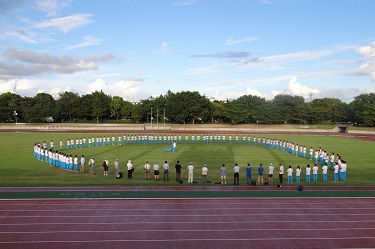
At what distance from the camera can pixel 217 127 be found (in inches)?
2894

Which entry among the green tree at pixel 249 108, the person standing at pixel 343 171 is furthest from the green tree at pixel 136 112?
the person standing at pixel 343 171

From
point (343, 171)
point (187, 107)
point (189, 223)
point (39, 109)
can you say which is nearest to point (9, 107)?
point (39, 109)

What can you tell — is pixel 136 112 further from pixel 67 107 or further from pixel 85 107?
pixel 67 107

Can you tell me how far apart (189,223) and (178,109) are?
66134 millimetres

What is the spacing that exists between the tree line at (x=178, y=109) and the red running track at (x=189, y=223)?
61.7 meters

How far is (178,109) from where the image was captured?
78000 millimetres

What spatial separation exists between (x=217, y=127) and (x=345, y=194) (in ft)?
188

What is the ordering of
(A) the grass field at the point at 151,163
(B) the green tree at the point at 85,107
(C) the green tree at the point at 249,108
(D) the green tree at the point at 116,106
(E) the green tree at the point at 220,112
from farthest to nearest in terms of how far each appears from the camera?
(D) the green tree at the point at 116,106 → (B) the green tree at the point at 85,107 → (E) the green tree at the point at 220,112 → (C) the green tree at the point at 249,108 → (A) the grass field at the point at 151,163

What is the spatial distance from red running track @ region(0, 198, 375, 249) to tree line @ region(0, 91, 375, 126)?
6173 centimetres

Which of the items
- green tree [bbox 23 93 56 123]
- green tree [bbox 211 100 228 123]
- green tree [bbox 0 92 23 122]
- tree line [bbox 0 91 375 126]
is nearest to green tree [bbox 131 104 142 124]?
tree line [bbox 0 91 375 126]

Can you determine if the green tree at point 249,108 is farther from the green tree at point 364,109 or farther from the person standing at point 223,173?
the person standing at point 223,173

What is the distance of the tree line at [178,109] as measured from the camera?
7862cm

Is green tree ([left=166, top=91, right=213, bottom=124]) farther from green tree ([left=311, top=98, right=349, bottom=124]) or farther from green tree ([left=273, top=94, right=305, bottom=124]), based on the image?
green tree ([left=311, top=98, right=349, bottom=124])

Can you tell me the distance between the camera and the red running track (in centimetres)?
1069
